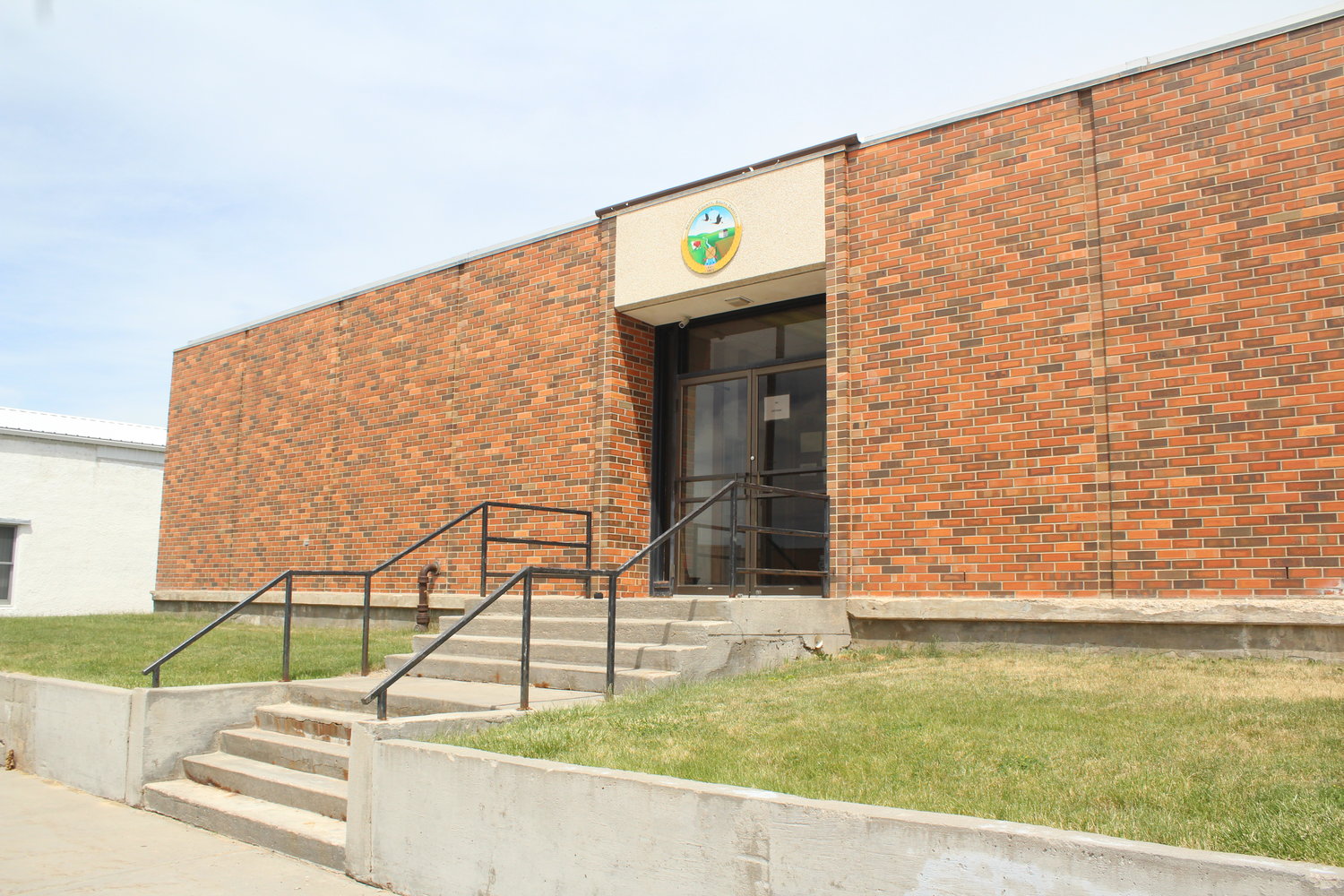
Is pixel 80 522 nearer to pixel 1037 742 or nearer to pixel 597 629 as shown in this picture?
pixel 597 629

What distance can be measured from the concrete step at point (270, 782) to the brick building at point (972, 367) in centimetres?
425

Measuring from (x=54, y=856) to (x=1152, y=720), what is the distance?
19.7ft

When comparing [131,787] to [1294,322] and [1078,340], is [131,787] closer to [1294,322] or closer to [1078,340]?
[1078,340]

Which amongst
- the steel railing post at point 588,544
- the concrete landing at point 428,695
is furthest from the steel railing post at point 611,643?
the steel railing post at point 588,544

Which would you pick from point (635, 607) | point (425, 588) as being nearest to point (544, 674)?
point (635, 607)

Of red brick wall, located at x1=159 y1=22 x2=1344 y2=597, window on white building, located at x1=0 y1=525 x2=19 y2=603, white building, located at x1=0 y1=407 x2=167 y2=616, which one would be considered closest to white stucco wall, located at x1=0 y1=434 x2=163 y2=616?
white building, located at x1=0 y1=407 x2=167 y2=616

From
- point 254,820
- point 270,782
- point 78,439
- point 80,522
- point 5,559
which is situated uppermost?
point 78,439

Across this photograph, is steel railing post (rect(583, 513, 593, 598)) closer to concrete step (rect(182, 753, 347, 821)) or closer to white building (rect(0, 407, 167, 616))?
concrete step (rect(182, 753, 347, 821))

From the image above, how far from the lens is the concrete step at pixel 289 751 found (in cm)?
682

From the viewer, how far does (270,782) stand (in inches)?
266

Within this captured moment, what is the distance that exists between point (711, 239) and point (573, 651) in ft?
14.6

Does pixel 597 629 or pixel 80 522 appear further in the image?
pixel 80 522

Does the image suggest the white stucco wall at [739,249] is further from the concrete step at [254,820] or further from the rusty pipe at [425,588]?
the concrete step at [254,820]

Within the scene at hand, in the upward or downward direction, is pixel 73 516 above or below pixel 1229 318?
below
